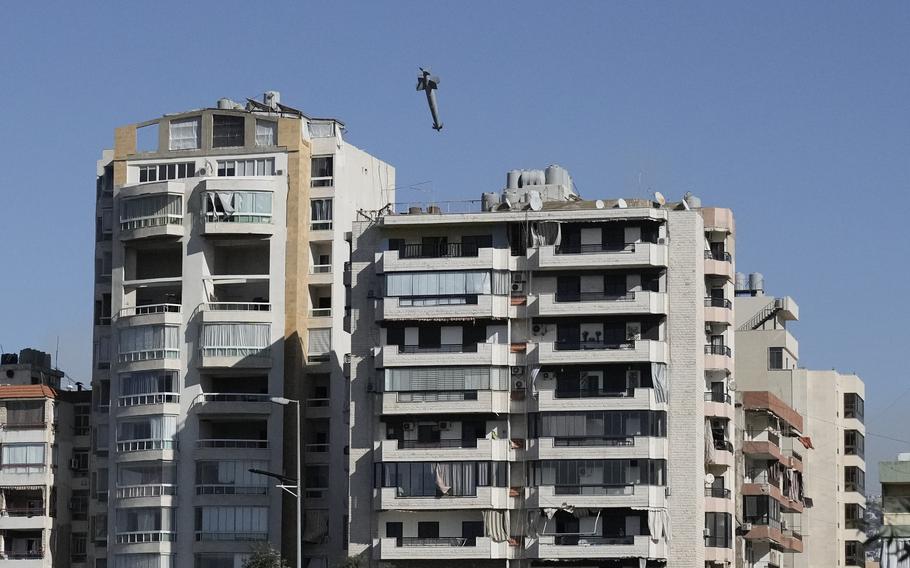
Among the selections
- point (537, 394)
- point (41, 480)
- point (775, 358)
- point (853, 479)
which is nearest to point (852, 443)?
point (853, 479)

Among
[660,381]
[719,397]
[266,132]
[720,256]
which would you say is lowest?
[719,397]

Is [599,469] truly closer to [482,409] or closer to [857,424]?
[482,409]

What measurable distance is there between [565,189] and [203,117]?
21.0 meters

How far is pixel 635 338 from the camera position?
93000 mm

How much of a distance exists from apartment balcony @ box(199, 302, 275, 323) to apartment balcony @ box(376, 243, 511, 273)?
1022cm

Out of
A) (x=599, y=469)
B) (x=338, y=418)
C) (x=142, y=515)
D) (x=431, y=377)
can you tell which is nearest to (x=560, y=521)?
(x=599, y=469)

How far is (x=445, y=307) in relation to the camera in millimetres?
94438

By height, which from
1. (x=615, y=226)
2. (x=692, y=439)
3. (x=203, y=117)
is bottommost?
(x=692, y=439)

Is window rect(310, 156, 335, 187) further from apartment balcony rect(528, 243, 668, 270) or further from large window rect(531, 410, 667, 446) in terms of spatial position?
large window rect(531, 410, 667, 446)

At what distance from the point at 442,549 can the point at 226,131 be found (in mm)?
29257

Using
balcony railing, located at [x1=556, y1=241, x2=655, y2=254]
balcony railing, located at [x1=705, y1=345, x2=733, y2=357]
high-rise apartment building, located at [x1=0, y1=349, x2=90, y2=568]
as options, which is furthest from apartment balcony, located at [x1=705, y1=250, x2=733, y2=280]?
high-rise apartment building, located at [x1=0, y1=349, x2=90, y2=568]

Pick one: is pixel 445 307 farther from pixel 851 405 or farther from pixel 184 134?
pixel 851 405

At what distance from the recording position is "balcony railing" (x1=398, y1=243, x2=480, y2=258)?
95.8m

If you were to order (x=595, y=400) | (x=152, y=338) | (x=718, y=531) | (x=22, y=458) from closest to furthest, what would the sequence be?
(x=595, y=400) < (x=718, y=531) < (x=152, y=338) < (x=22, y=458)
